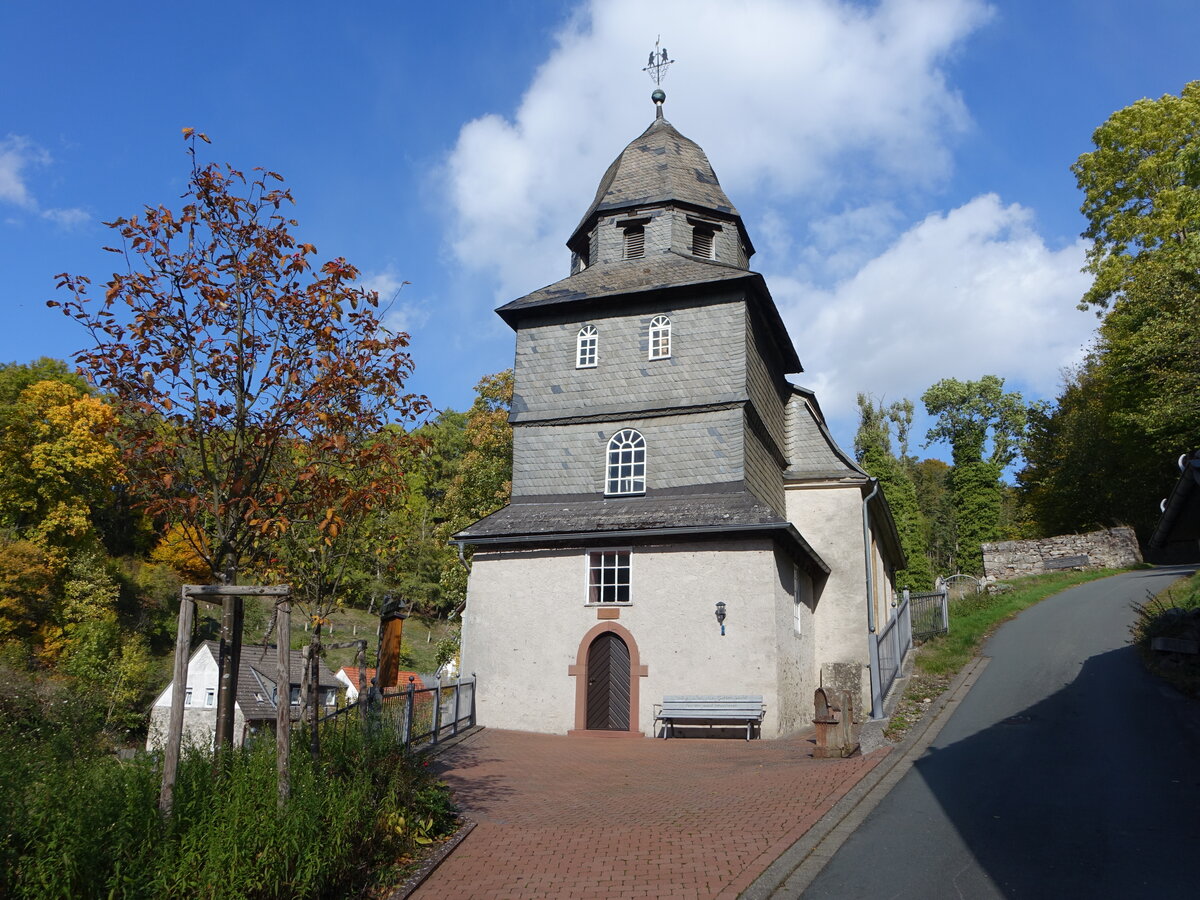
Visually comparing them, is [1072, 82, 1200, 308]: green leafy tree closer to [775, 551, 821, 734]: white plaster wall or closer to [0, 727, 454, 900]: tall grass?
[775, 551, 821, 734]: white plaster wall

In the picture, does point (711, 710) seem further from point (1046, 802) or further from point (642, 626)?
point (1046, 802)

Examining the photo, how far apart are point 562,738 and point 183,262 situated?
12.3 meters

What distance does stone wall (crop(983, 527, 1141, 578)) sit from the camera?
36156mm

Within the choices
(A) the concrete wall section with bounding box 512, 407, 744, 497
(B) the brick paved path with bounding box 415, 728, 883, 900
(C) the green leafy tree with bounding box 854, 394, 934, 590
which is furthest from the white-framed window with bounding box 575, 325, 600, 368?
(C) the green leafy tree with bounding box 854, 394, 934, 590

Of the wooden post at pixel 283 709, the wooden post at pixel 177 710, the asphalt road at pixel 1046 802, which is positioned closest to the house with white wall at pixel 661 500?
the asphalt road at pixel 1046 802

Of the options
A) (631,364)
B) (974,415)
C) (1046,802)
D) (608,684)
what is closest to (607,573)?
(608,684)

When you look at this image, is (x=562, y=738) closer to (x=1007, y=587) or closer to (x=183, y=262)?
(x=183, y=262)

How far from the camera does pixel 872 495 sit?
2216 centimetres

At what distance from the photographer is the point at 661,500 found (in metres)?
19.4

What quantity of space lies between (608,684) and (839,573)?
711 centimetres

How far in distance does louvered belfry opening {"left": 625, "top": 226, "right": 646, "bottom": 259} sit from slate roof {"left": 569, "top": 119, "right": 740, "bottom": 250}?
0.65m

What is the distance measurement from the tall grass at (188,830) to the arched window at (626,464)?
1258 cm

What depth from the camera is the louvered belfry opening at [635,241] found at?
23.2m

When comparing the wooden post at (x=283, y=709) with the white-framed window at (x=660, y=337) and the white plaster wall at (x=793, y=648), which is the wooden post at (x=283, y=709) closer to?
the white plaster wall at (x=793, y=648)
